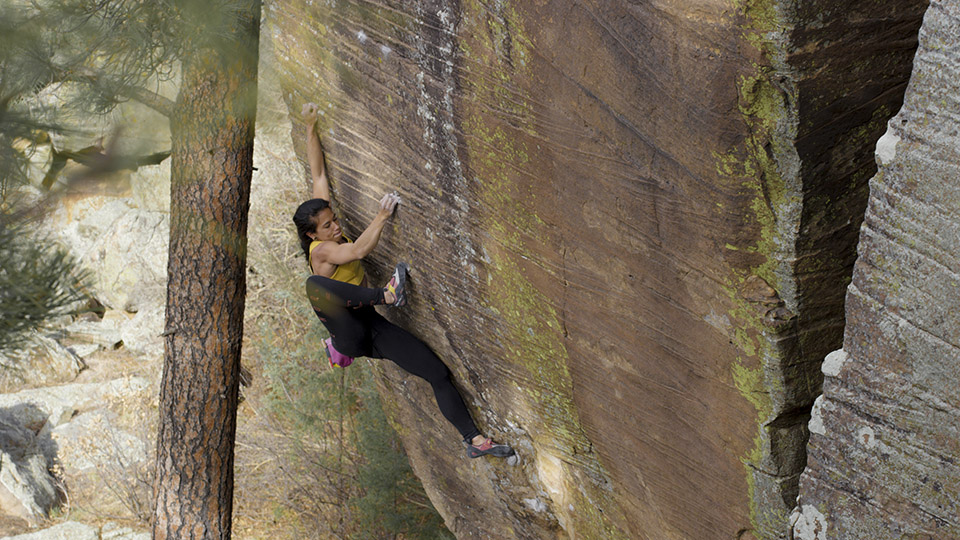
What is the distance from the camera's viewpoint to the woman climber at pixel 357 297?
15.3 feet

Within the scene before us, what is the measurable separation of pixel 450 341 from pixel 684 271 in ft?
6.57

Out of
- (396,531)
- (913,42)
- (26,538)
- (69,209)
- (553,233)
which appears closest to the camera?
(913,42)

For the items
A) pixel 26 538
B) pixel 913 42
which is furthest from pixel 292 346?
pixel 913 42

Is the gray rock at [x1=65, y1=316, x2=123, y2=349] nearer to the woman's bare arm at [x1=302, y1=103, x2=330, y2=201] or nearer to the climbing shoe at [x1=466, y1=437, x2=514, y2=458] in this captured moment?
the woman's bare arm at [x1=302, y1=103, x2=330, y2=201]

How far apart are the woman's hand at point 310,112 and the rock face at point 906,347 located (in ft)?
10.6

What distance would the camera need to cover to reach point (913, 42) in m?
2.51

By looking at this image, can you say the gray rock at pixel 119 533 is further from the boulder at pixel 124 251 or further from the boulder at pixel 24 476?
the boulder at pixel 124 251

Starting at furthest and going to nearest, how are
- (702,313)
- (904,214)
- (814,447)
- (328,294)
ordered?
(328,294) < (702,313) < (814,447) < (904,214)

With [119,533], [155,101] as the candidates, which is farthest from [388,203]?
[119,533]

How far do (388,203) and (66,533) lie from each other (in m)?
6.45

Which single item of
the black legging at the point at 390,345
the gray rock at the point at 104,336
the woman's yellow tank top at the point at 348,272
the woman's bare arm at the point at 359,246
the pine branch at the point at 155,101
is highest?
the pine branch at the point at 155,101

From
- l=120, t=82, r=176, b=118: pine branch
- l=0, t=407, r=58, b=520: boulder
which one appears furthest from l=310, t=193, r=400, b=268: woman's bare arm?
l=0, t=407, r=58, b=520: boulder

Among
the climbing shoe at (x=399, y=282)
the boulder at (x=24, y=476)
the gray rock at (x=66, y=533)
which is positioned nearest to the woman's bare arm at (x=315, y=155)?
the climbing shoe at (x=399, y=282)

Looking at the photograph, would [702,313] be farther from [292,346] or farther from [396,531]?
[292,346]
